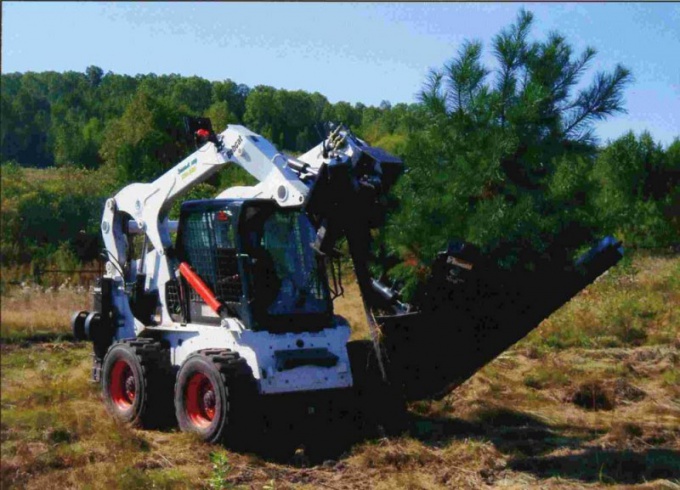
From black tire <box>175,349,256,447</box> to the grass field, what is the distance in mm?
201

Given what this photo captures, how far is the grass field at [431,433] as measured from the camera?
25.6 feet

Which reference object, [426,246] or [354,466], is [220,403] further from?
[426,246]

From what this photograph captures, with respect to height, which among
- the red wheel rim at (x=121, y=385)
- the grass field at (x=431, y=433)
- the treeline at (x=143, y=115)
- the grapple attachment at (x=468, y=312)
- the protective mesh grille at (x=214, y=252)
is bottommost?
the grass field at (x=431, y=433)

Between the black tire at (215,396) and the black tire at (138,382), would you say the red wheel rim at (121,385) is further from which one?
the black tire at (215,396)

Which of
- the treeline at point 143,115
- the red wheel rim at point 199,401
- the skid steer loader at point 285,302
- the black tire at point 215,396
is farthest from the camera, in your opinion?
the red wheel rim at point 199,401

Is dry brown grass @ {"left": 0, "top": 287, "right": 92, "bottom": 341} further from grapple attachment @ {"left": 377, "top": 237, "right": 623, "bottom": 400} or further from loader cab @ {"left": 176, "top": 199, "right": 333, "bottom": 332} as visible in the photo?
grapple attachment @ {"left": 377, "top": 237, "right": 623, "bottom": 400}

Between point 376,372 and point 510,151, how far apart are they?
9.70ft

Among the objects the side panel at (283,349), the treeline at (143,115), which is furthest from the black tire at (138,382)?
the treeline at (143,115)

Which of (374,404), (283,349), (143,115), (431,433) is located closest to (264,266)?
(283,349)

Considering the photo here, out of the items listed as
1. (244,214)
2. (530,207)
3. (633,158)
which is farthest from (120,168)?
(633,158)

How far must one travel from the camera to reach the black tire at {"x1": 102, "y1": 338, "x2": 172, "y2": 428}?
34.5 ft

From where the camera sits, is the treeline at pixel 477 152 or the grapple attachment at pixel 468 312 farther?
the grapple attachment at pixel 468 312

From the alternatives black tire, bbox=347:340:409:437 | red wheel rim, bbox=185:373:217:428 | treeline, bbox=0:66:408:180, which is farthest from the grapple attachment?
red wheel rim, bbox=185:373:217:428

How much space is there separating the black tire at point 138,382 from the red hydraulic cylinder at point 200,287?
873 millimetres
